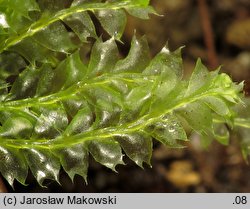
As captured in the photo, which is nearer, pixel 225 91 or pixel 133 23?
pixel 225 91

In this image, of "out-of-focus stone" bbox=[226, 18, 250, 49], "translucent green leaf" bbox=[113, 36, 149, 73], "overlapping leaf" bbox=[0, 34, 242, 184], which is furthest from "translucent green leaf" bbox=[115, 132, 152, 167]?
"out-of-focus stone" bbox=[226, 18, 250, 49]

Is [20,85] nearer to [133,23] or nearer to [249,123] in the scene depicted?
[249,123]

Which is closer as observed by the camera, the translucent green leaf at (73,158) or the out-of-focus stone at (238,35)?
the translucent green leaf at (73,158)

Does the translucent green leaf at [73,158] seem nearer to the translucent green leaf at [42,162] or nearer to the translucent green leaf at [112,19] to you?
the translucent green leaf at [42,162]

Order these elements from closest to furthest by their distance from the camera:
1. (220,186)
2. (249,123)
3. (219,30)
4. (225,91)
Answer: (225,91), (249,123), (220,186), (219,30)

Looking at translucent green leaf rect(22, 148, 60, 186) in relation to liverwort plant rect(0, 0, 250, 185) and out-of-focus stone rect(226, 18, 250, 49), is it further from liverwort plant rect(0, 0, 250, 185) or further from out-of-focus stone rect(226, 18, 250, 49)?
out-of-focus stone rect(226, 18, 250, 49)

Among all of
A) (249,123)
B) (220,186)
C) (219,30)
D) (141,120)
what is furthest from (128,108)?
(219,30)

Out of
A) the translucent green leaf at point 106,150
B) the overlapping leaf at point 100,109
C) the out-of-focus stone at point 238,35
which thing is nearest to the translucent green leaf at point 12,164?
the overlapping leaf at point 100,109
